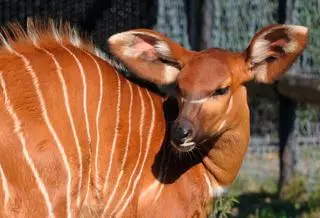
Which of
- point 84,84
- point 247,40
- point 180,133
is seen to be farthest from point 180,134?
point 247,40

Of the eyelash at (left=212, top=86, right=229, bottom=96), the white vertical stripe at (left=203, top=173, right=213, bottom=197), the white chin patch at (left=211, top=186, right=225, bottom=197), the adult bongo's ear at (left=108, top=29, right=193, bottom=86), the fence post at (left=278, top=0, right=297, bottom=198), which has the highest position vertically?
the adult bongo's ear at (left=108, top=29, right=193, bottom=86)

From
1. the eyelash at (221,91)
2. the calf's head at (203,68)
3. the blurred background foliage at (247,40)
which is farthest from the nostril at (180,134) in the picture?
the blurred background foliage at (247,40)

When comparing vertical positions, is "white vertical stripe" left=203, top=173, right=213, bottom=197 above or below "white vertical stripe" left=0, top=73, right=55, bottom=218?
below

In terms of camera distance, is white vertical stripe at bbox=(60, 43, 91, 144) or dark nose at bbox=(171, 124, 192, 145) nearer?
dark nose at bbox=(171, 124, 192, 145)

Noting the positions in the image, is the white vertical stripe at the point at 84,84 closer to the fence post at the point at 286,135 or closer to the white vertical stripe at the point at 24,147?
the white vertical stripe at the point at 24,147

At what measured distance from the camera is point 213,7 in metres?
7.88

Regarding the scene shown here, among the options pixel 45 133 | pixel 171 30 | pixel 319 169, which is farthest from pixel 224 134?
pixel 319 169

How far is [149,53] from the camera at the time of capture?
5910mm

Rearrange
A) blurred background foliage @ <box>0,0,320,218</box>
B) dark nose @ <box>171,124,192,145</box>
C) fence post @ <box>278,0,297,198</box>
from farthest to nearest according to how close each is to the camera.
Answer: fence post @ <box>278,0,297,198</box> < blurred background foliage @ <box>0,0,320,218</box> < dark nose @ <box>171,124,192,145</box>

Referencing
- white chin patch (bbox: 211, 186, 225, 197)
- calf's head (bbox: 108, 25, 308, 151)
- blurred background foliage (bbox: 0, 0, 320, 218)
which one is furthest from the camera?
blurred background foliage (bbox: 0, 0, 320, 218)

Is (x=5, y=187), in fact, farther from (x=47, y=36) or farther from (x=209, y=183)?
(x=209, y=183)

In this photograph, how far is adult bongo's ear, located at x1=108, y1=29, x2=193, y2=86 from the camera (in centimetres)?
575

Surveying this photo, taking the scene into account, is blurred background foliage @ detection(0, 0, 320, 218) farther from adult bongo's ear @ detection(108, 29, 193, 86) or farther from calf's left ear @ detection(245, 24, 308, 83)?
calf's left ear @ detection(245, 24, 308, 83)

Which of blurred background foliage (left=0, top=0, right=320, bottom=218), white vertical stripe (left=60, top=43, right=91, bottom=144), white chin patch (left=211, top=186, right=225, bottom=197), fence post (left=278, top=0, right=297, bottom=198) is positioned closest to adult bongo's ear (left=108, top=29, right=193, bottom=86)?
white vertical stripe (left=60, top=43, right=91, bottom=144)
